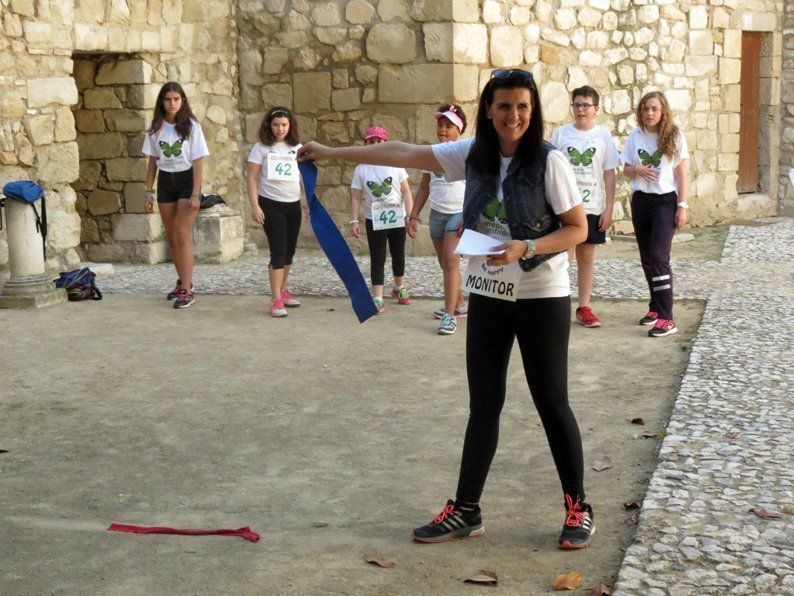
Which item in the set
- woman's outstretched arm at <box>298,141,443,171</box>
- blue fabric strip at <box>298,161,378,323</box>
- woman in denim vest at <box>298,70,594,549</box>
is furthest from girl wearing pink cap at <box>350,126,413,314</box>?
woman in denim vest at <box>298,70,594,549</box>

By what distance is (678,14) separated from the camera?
508 inches

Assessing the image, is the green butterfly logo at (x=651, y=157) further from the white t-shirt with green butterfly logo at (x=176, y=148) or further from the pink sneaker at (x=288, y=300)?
the white t-shirt with green butterfly logo at (x=176, y=148)

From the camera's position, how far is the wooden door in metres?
14.3

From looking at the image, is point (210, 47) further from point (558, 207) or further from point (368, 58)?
point (558, 207)

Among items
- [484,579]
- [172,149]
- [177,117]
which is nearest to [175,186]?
[172,149]

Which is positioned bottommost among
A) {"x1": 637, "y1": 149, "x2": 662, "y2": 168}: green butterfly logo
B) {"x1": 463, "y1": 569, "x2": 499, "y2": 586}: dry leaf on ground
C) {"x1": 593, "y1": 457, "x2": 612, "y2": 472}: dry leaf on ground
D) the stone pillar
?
{"x1": 463, "y1": 569, "x2": 499, "y2": 586}: dry leaf on ground

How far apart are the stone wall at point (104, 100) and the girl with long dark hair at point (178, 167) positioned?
1277 millimetres

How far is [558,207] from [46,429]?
9.21ft

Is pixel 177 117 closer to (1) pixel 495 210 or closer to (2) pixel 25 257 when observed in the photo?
(2) pixel 25 257

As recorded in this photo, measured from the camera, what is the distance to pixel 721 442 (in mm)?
4742

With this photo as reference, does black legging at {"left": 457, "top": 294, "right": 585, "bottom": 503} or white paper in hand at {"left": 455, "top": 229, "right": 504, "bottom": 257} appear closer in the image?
white paper in hand at {"left": 455, "top": 229, "right": 504, "bottom": 257}

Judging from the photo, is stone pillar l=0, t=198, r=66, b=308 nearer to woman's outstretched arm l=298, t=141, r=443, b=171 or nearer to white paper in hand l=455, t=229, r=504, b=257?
woman's outstretched arm l=298, t=141, r=443, b=171

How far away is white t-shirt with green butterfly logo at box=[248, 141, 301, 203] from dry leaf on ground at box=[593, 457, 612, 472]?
3.80 metres

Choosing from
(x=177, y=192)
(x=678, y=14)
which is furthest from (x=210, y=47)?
(x=678, y=14)
